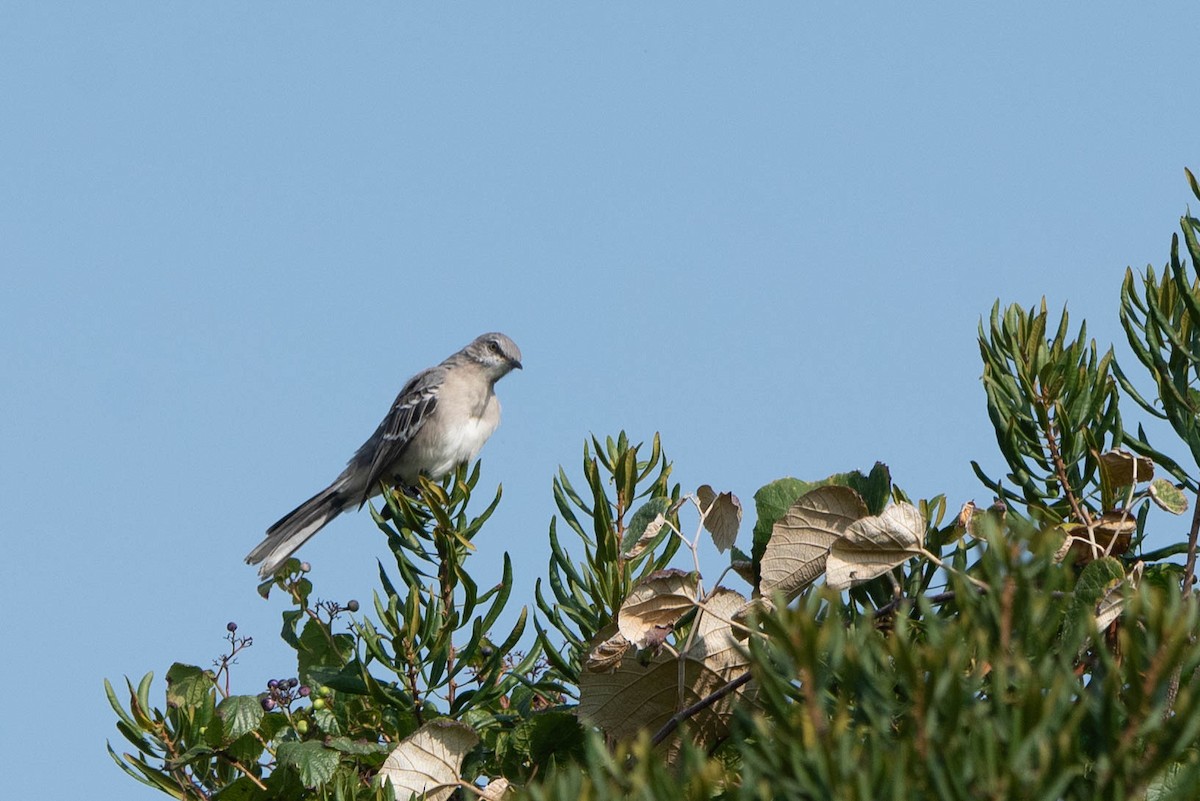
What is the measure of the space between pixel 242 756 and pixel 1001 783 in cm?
277

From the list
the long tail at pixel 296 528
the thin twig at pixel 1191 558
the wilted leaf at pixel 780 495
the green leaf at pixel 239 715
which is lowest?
the thin twig at pixel 1191 558

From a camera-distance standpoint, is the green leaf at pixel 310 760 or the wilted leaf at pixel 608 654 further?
the green leaf at pixel 310 760

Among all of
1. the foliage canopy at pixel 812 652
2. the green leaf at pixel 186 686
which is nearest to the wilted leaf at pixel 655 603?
the foliage canopy at pixel 812 652

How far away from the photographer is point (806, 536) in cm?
301

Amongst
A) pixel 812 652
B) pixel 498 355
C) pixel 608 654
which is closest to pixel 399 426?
pixel 498 355

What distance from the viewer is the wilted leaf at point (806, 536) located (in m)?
2.96

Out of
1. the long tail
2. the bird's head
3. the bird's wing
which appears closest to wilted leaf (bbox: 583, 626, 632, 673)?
the long tail

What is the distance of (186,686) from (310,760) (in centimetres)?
47

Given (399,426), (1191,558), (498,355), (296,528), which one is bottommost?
(1191,558)

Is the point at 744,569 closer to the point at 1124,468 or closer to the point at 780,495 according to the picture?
the point at 780,495

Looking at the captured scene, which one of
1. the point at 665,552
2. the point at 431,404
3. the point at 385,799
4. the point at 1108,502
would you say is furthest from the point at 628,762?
the point at 431,404

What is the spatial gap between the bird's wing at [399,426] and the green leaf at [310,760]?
7319 millimetres

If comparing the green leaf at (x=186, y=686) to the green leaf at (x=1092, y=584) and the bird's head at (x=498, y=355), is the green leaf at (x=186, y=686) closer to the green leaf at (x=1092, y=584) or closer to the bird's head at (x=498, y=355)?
the green leaf at (x=1092, y=584)

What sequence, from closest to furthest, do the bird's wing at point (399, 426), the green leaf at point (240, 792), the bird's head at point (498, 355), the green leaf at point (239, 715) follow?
the green leaf at point (240, 792), the green leaf at point (239, 715), the bird's wing at point (399, 426), the bird's head at point (498, 355)
